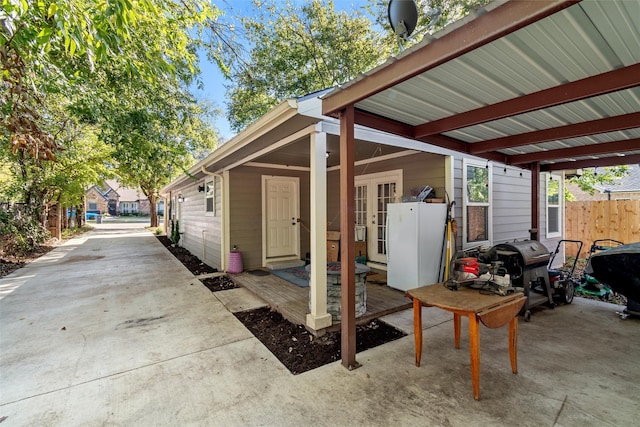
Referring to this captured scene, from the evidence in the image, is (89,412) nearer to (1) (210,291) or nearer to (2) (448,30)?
(1) (210,291)

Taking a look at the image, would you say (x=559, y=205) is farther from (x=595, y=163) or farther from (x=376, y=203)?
(x=376, y=203)

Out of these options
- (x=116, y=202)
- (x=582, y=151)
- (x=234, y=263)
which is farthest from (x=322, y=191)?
(x=116, y=202)

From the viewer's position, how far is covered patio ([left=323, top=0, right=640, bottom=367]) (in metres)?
1.38

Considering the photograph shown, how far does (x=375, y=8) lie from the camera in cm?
902

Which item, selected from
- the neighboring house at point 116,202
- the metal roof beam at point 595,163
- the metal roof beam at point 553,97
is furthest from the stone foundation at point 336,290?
the neighboring house at point 116,202

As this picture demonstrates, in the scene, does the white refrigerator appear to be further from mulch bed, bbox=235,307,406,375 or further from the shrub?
the shrub

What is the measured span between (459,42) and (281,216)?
5.33m

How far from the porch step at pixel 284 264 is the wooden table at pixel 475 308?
403 cm

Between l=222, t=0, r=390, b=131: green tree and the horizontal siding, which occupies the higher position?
l=222, t=0, r=390, b=131: green tree

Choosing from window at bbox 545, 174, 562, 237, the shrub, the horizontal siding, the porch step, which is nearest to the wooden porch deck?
the porch step

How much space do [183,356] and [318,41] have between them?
Answer: 10980 mm

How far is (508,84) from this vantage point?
206 centimetres

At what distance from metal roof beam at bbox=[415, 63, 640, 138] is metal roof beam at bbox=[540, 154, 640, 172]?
12.9ft

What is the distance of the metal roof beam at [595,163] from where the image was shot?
14.6ft
